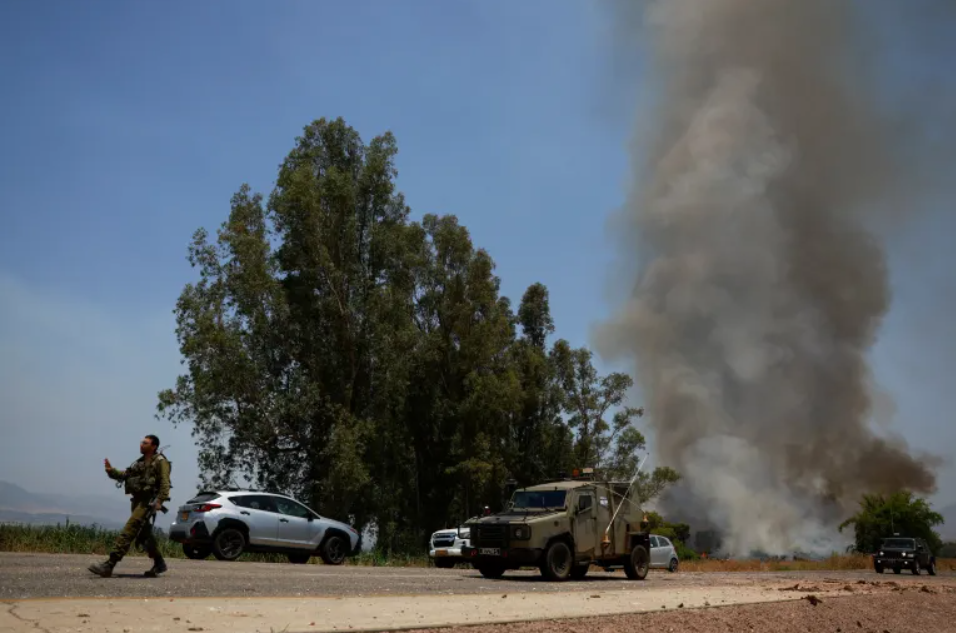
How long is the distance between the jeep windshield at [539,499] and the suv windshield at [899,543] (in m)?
26.1

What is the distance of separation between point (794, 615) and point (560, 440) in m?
39.1

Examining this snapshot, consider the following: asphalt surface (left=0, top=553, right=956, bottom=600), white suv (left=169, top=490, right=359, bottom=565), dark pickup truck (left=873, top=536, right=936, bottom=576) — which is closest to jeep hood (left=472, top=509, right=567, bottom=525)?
asphalt surface (left=0, top=553, right=956, bottom=600)

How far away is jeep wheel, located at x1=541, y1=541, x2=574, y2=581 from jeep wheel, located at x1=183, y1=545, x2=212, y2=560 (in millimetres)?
8851

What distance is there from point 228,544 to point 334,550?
11.9ft

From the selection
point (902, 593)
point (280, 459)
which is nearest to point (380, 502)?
point (280, 459)

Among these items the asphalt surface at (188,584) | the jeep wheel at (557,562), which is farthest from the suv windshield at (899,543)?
the asphalt surface at (188,584)

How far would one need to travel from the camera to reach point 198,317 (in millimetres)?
37812

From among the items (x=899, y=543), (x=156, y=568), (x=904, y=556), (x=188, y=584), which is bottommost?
(x=188, y=584)

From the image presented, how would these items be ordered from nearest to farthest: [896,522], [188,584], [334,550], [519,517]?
[188,584] < [519,517] < [334,550] < [896,522]

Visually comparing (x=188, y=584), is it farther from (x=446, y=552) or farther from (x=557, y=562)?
(x=446, y=552)

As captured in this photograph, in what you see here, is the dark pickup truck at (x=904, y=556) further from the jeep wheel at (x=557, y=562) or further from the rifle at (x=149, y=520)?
the rifle at (x=149, y=520)

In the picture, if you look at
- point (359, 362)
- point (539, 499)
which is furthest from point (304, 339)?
point (539, 499)

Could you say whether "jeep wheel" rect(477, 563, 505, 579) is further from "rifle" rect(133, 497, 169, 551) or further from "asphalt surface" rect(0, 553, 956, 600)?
"rifle" rect(133, 497, 169, 551)

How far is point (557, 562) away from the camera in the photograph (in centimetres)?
1880
